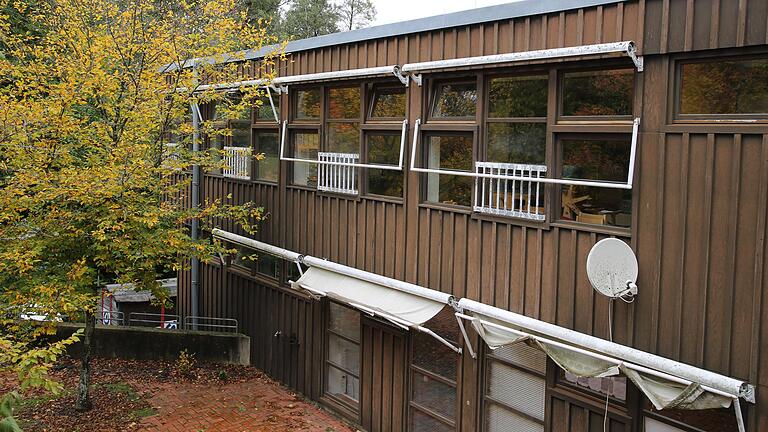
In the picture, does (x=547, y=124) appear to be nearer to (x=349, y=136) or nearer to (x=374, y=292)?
(x=374, y=292)

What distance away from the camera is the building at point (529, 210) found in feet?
19.7

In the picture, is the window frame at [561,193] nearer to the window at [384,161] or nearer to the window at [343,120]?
the window at [384,161]

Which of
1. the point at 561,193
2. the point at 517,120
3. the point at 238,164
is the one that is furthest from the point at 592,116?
the point at 238,164

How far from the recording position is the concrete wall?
1401 centimetres

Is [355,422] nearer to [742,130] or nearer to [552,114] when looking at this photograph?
[552,114]

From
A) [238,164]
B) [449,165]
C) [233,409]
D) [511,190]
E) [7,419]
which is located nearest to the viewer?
[7,419]

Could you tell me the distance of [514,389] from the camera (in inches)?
326

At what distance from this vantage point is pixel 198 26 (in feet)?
42.7

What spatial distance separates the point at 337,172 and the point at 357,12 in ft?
83.6

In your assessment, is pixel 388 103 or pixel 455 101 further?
pixel 388 103

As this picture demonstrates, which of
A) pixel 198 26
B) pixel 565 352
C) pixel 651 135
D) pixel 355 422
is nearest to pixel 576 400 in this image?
pixel 565 352

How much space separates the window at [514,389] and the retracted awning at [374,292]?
0.64 m

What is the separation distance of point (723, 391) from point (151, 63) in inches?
369

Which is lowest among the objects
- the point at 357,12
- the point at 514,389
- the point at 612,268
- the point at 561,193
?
the point at 514,389
